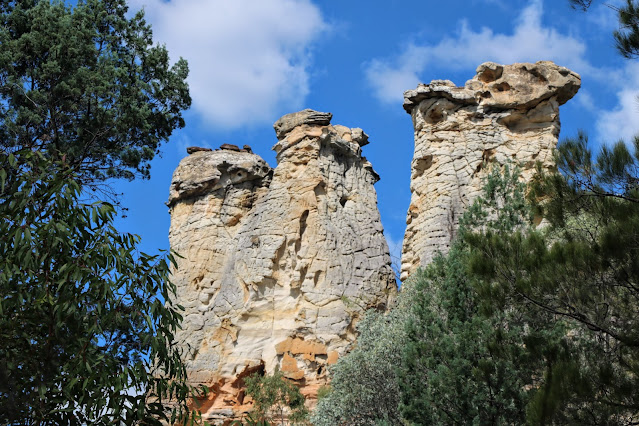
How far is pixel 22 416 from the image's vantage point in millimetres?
7734

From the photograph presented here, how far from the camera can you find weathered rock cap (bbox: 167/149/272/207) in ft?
112

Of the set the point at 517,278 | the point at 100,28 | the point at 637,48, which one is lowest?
the point at 517,278

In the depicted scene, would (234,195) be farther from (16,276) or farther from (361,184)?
(16,276)

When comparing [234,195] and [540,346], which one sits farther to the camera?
[234,195]

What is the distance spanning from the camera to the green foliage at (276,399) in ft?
82.1

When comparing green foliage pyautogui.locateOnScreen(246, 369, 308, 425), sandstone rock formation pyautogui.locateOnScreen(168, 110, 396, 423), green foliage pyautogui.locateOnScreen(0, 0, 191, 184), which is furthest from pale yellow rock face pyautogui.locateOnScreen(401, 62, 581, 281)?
green foliage pyautogui.locateOnScreen(0, 0, 191, 184)

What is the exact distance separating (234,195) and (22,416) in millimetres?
26766

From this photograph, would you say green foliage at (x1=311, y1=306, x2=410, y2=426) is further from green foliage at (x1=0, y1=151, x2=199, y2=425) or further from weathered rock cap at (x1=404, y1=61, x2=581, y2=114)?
green foliage at (x1=0, y1=151, x2=199, y2=425)

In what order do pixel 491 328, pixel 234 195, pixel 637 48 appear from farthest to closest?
1. pixel 234 195
2. pixel 491 328
3. pixel 637 48

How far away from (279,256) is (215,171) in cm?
598

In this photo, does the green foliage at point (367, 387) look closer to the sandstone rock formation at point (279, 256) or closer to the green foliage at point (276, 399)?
the green foliage at point (276, 399)

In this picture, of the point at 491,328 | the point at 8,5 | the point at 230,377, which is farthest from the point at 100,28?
the point at 230,377

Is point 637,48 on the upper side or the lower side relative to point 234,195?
lower

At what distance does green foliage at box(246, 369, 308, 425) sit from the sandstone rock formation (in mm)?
1148
